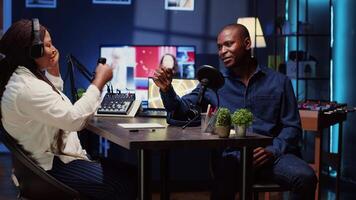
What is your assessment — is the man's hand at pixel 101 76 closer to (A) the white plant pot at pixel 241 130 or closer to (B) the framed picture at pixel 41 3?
(A) the white plant pot at pixel 241 130

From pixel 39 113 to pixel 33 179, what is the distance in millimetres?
253

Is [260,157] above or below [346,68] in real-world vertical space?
below

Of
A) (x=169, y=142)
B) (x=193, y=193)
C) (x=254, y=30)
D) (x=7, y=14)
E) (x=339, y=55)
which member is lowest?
(x=193, y=193)

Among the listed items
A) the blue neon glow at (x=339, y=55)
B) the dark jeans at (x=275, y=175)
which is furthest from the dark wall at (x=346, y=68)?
the dark jeans at (x=275, y=175)

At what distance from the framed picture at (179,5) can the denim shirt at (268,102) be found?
2.11 meters

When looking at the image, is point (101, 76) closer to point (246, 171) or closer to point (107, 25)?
point (246, 171)

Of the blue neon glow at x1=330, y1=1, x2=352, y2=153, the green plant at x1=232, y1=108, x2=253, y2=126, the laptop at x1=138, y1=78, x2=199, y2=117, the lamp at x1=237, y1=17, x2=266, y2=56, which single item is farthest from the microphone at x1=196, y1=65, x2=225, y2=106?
the blue neon glow at x1=330, y1=1, x2=352, y2=153

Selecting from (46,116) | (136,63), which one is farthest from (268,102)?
(136,63)

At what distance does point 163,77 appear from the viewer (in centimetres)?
240

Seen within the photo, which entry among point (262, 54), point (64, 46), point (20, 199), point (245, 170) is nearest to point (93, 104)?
point (20, 199)

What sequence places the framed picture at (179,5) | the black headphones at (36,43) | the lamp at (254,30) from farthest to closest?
the framed picture at (179,5) → the lamp at (254,30) → the black headphones at (36,43)

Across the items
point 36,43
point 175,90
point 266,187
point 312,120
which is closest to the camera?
point 36,43

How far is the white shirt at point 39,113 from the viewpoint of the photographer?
6.87ft

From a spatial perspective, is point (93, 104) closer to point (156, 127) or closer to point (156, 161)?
point (156, 127)
